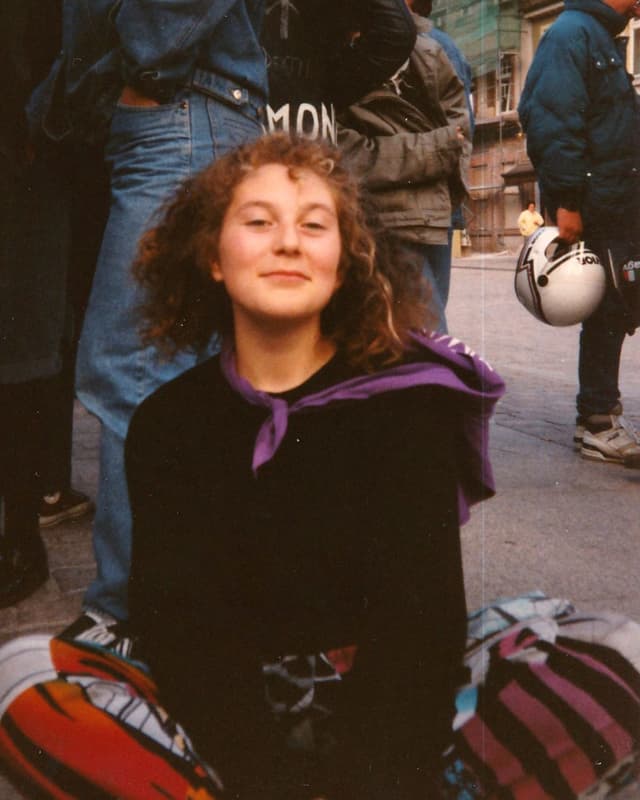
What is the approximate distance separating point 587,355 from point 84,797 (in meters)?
3.20

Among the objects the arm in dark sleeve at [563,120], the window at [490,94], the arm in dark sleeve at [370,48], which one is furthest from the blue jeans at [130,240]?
the window at [490,94]

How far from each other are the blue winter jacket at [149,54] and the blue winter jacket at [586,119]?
2.20m

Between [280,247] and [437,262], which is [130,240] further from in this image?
[437,262]

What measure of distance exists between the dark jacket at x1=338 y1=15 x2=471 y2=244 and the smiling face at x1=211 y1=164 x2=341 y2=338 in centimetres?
134

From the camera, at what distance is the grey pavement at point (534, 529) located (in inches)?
104

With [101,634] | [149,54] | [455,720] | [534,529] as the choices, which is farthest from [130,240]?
[534,529]

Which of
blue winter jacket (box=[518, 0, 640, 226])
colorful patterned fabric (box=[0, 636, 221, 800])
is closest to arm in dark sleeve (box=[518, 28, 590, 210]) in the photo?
blue winter jacket (box=[518, 0, 640, 226])

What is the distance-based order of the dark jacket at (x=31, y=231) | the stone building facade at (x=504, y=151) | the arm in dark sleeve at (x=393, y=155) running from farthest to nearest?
the stone building facade at (x=504, y=151) < the arm in dark sleeve at (x=393, y=155) < the dark jacket at (x=31, y=231)

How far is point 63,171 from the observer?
Answer: 257cm

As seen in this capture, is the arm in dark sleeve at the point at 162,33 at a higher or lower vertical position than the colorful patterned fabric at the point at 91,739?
higher

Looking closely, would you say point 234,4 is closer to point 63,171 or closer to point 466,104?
point 63,171

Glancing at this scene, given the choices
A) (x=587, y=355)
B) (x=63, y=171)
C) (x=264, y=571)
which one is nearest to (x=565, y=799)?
(x=264, y=571)

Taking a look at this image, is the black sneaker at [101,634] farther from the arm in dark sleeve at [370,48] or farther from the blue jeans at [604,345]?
the blue jeans at [604,345]

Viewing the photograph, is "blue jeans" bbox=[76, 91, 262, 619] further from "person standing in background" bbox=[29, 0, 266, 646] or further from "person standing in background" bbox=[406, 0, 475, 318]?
"person standing in background" bbox=[406, 0, 475, 318]
